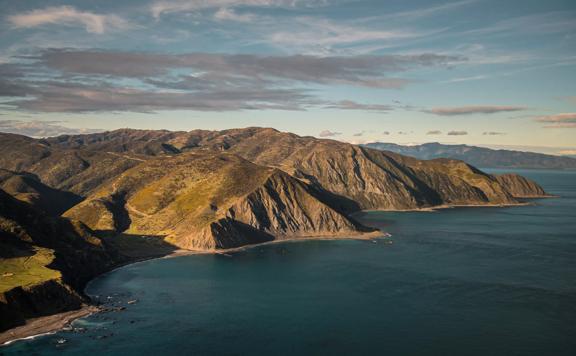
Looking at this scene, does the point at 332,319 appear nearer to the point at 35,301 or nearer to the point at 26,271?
the point at 35,301

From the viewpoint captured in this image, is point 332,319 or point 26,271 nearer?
point 332,319

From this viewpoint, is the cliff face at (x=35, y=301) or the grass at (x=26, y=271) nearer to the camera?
the cliff face at (x=35, y=301)

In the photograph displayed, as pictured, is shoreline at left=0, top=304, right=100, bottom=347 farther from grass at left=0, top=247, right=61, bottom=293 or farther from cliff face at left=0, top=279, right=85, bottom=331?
grass at left=0, top=247, right=61, bottom=293

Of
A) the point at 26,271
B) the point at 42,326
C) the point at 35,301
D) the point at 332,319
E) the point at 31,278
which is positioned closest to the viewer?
the point at 42,326

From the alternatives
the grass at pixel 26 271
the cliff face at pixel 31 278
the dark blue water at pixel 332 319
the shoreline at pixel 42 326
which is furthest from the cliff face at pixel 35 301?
the dark blue water at pixel 332 319

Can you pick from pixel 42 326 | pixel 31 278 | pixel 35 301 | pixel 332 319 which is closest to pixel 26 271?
pixel 31 278

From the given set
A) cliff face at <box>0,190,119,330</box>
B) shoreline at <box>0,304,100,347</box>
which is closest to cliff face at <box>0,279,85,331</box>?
cliff face at <box>0,190,119,330</box>

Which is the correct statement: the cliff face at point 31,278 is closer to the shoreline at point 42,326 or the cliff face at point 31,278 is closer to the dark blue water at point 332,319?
the shoreline at point 42,326

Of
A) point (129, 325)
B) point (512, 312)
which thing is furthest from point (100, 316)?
point (512, 312)
